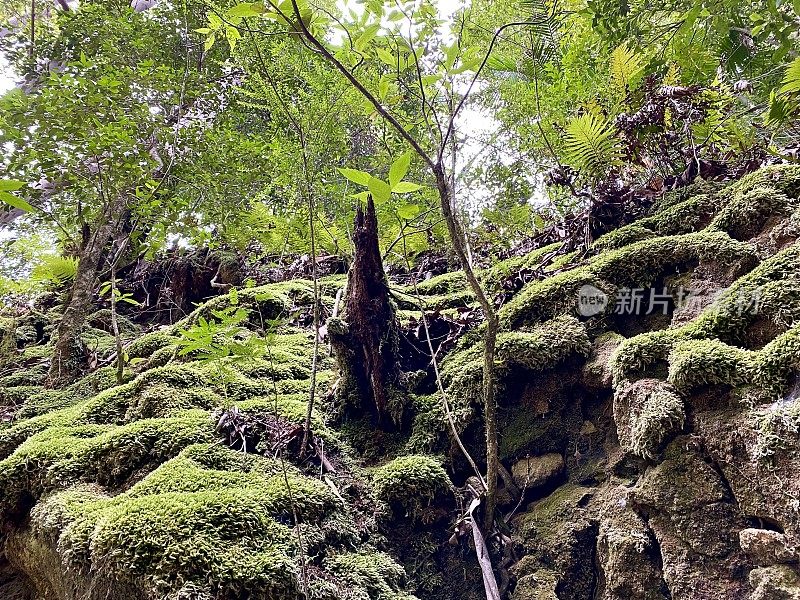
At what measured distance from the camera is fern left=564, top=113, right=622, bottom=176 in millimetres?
3527

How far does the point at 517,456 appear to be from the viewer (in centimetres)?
276

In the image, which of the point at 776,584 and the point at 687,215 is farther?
the point at 687,215

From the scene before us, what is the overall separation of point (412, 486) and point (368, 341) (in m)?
0.90

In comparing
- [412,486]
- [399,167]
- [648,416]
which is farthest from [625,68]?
[412,486]

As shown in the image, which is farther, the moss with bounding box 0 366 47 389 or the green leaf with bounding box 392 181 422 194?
the moss with bounding box 0 366 47 389

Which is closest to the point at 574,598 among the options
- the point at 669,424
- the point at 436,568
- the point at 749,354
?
the point at 436,568

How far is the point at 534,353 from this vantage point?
2881 mm

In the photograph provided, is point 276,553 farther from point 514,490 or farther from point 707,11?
point 707,11

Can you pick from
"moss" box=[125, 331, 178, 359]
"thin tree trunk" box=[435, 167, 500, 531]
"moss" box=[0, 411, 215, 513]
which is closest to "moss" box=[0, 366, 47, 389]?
"moss" box=[125, 331, 178, 359]

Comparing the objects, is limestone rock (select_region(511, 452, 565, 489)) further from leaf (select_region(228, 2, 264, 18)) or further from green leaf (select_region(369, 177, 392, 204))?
leaf (select_region(228, 2, 264, 18))

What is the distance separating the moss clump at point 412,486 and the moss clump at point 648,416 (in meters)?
0.95

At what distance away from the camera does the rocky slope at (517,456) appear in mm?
1932

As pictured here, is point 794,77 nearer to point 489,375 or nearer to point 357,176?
point 489,375

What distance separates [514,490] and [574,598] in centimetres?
56
